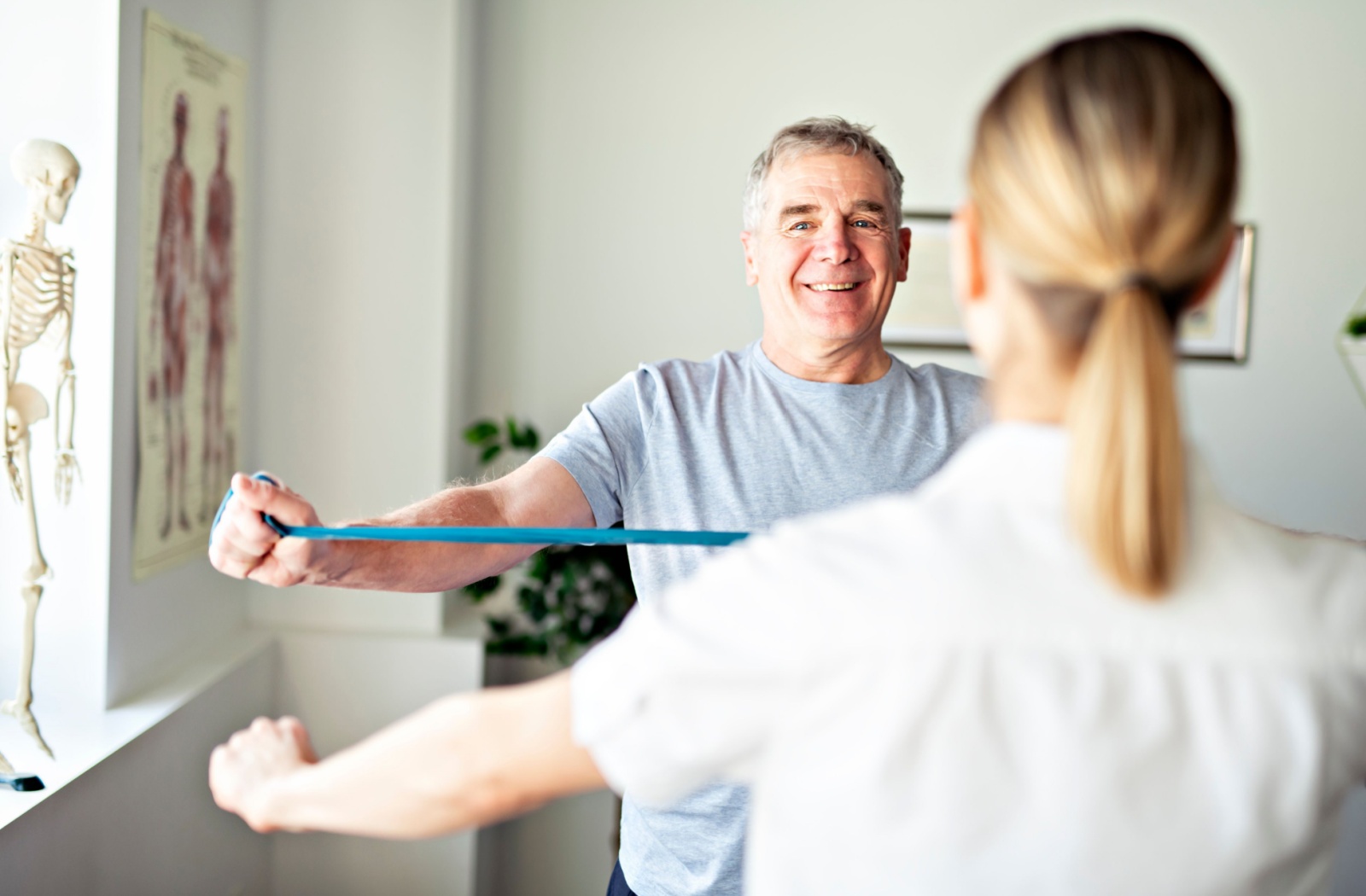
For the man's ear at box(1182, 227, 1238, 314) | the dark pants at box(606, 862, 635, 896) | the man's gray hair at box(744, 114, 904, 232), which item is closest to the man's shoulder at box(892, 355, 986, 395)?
the man's gray hair at box(744, 114, 904, 232)

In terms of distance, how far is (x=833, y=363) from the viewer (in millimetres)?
1767

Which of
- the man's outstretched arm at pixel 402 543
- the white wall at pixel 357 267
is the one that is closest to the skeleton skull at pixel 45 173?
the man's outstretched arm at pixel 402 543

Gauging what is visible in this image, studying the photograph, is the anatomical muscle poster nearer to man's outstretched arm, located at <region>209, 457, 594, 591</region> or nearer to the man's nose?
man's outstretched arm, located at <region>209, 457, 594, 591</region>

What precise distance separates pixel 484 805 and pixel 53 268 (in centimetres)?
167

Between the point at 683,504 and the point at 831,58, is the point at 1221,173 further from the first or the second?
the point at 831,58

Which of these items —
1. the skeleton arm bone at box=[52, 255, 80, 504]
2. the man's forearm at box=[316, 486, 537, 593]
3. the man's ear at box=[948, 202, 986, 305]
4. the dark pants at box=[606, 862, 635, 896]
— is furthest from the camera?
the skeleton arm bone at box=[52, 255, 80, 504]

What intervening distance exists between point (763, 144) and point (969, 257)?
2767mm

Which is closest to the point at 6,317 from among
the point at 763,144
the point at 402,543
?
the point at 402,543

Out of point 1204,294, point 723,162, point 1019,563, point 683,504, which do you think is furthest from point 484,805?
point 723,162

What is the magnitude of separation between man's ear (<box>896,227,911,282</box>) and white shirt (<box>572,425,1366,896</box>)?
1.17m

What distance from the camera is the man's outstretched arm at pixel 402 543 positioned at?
1335 mm

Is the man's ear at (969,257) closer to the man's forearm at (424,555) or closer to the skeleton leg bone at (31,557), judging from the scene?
the man's forearm at (424,555)

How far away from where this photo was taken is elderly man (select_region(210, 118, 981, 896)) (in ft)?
5.23

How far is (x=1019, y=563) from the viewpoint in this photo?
686 mm
